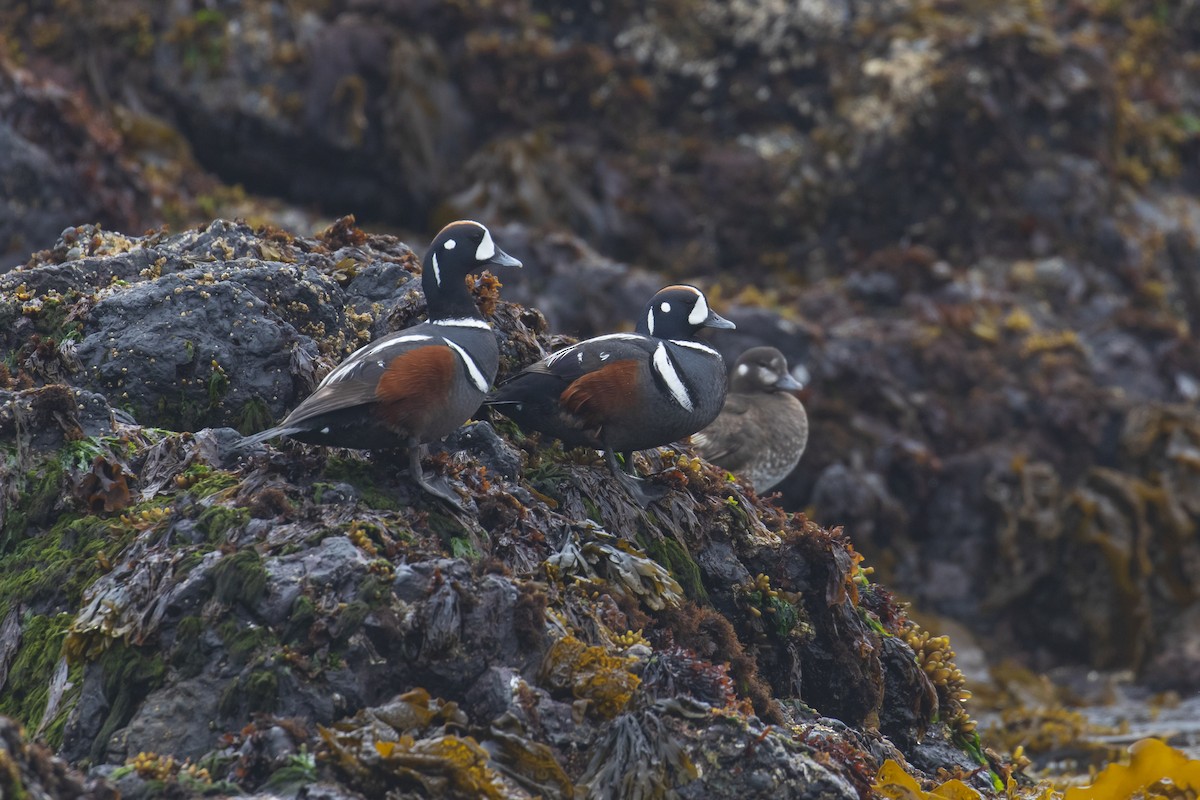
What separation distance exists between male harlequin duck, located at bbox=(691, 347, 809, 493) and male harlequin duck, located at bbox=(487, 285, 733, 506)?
10.9 ft

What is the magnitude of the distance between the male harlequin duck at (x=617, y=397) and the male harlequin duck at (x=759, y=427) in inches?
131

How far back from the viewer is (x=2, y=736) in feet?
14.3

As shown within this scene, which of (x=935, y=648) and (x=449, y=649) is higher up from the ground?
(x=449, y=649)

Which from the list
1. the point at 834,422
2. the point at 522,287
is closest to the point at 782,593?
the point at 834,422

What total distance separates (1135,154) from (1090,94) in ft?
4.08

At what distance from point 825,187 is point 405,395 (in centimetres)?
1361

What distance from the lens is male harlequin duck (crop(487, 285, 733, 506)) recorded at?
23.8ft

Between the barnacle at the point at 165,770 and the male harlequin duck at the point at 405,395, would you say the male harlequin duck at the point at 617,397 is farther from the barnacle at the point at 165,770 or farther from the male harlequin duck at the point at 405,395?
the barnacle at the point at 165,770

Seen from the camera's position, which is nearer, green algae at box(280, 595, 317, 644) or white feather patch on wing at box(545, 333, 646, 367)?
green algae at box(280, 595, 317, 644)

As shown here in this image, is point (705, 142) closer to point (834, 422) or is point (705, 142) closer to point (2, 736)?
point (834, 422)

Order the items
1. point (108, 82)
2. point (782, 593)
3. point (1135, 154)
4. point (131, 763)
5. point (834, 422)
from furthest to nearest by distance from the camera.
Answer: point (1135, 154) < point (108, 82) < point (834, 422) < point (782, 593) < point (131, 763)

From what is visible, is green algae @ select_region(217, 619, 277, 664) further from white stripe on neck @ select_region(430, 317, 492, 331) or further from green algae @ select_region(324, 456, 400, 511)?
white stripe on neck @ select_region(430, 317, 492, 331)

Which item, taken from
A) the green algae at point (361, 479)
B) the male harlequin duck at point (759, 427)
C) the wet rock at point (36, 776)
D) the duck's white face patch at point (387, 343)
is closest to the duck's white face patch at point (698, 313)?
the duck's white face patch at point (387, 343)

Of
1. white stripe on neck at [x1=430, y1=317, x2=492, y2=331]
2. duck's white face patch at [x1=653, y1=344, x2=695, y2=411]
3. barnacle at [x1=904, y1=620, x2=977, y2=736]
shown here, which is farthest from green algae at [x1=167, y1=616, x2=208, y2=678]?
barnacle at [x1=904, y1=620, x2=977, y2=736]
